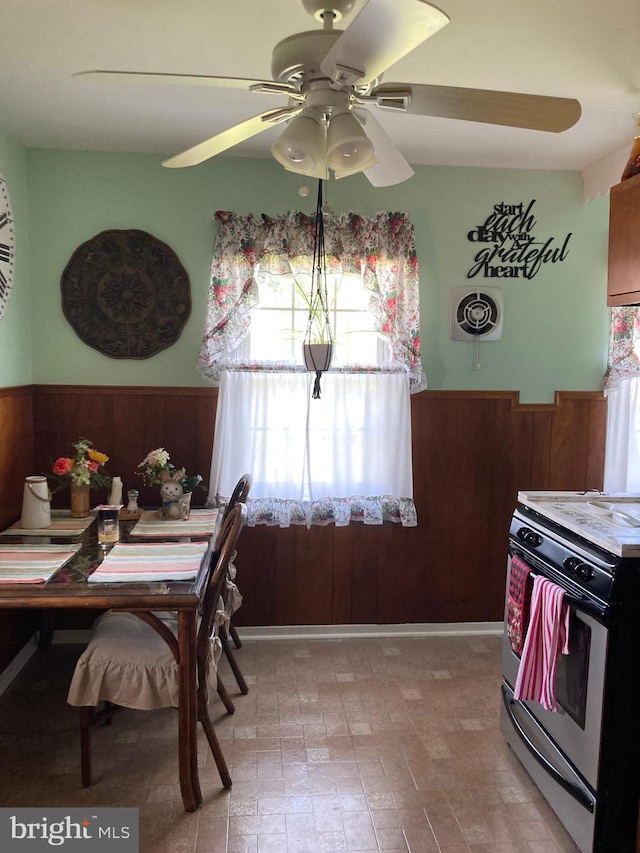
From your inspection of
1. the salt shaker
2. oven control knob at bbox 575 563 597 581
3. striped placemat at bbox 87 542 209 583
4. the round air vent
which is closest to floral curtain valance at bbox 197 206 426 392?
the round air vent

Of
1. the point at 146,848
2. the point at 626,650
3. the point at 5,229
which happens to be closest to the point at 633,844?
the point at 626,650

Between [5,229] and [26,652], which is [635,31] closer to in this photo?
[5,229]

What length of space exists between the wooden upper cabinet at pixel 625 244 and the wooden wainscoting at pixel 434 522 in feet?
3.44

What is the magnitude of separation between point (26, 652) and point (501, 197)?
3.29m

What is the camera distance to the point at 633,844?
191cm

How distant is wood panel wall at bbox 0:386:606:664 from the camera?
11.0 ft

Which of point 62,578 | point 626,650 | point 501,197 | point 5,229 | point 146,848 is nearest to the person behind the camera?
point 626,650

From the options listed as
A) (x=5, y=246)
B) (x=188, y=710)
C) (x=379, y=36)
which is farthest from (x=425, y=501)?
(x=379, y=36)

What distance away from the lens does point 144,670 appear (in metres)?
2.25

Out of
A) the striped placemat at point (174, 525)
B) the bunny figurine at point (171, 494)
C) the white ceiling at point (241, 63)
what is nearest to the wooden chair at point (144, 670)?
the striped placemat at point (174, 525)

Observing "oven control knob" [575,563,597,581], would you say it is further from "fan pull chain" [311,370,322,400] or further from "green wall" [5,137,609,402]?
"green wall" [5,137,609,402]

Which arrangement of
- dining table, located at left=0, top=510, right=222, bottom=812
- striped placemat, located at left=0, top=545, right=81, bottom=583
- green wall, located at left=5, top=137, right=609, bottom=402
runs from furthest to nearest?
green wall, located at left=5, top=137, right=609, bottom=402 → striped placemat, located at left=0, top=545, right=81, bottom=583 → dining table, located at left=0, top=510, right=222, bottom=812

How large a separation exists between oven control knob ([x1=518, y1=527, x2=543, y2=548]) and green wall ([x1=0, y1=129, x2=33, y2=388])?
2.29 metres

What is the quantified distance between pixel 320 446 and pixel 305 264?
0.92 metres
